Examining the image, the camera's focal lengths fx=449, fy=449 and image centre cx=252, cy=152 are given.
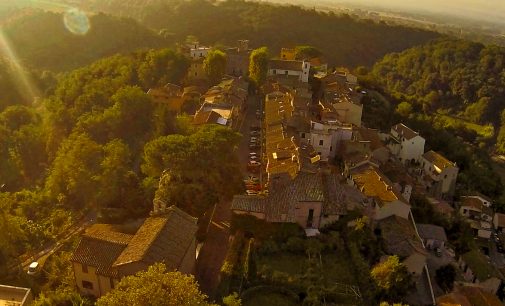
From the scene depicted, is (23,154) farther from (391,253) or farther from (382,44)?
(382,44)

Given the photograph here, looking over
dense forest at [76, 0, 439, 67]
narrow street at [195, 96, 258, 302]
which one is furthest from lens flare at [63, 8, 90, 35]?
narrow street at [195, 96, 258, 302]

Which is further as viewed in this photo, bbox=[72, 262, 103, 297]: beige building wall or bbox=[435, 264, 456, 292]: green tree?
bbox=[435, 264, 456, 292]: green tree

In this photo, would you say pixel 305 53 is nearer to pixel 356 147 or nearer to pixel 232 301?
pixel 356 147

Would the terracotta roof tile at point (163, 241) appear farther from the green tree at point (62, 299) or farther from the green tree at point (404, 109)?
the green tree at point (404, 109)

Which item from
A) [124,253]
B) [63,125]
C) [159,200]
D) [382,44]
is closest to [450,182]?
[159,200]

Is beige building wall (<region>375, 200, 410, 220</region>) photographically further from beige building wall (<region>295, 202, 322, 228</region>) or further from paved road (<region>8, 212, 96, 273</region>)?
paved road (<region>8, 212, 96, 273</region>)

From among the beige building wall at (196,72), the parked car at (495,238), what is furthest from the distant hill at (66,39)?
the parked car at (495,238)
